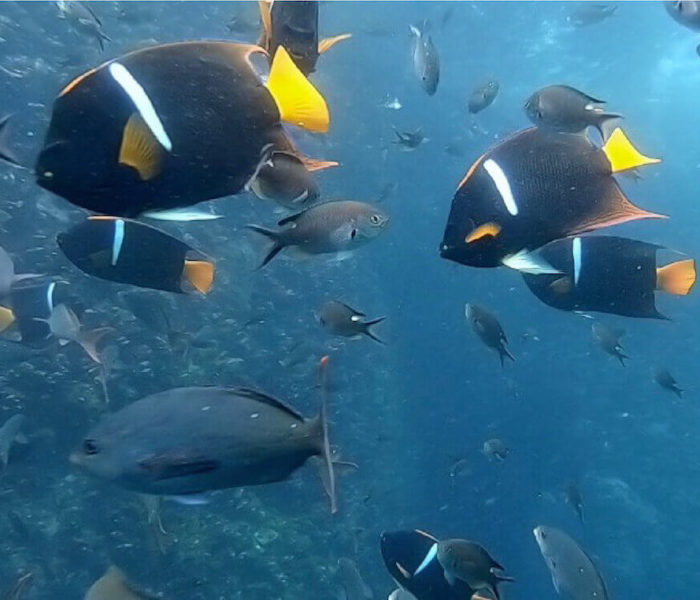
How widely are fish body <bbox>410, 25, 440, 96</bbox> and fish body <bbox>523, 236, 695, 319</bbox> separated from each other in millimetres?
5849

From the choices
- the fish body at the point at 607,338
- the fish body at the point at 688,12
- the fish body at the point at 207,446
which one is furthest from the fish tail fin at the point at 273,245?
the fish body at the point at 607,338

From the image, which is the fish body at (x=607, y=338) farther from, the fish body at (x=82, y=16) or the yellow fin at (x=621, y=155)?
the fish body at (x=82, y=16)

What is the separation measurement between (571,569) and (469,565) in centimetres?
159

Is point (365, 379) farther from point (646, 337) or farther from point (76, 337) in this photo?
point (646, 337)

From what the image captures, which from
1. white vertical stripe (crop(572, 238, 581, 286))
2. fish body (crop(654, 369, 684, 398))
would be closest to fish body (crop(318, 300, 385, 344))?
white vertical stripe (crop(572, 238, 581, 286))

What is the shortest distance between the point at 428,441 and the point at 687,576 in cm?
1558

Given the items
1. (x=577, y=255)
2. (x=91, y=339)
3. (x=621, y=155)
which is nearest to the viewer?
(x=621, y=155)

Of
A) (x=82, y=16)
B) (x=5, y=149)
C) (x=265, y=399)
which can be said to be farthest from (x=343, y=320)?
(x=82, y=16)

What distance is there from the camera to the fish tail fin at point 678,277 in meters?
3.19

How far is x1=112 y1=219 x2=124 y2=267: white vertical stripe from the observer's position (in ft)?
11.2

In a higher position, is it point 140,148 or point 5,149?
point 140,148

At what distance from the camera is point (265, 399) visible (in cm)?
260

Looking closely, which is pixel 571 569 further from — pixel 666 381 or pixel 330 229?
pixel 666 381

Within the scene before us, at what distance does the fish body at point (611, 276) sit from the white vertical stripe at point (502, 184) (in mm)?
739
